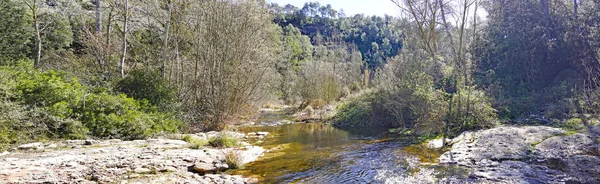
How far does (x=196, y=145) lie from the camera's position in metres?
8.48

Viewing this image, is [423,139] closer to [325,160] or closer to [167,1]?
[325,160]

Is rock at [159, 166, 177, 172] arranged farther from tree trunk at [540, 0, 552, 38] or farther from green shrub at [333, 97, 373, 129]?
tree trunk at [540, 0, 552, 38]

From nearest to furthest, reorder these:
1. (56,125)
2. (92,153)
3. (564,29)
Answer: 1. (92,153)
2. (56,125)
3. (564,29)

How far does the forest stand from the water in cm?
281

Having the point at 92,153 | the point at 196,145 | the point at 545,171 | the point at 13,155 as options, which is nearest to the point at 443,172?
the point at 545,171

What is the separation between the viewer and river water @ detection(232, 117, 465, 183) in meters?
6.26

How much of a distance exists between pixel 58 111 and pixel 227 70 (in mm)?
5673

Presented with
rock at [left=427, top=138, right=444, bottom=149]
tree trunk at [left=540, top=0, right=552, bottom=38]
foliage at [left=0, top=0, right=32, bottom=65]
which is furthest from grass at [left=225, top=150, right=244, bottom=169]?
tree trunk at [left=540, top=0, right=552, bottom=38]

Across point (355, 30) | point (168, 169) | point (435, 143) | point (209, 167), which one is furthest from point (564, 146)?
point (355, 30)

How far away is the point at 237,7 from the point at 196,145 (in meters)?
6.03

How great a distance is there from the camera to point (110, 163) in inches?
238

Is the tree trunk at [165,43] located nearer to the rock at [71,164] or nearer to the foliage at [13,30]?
the foliage at [13,30]

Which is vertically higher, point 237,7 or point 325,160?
point 237,7

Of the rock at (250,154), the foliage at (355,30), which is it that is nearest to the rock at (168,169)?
the rock at (250,154)
